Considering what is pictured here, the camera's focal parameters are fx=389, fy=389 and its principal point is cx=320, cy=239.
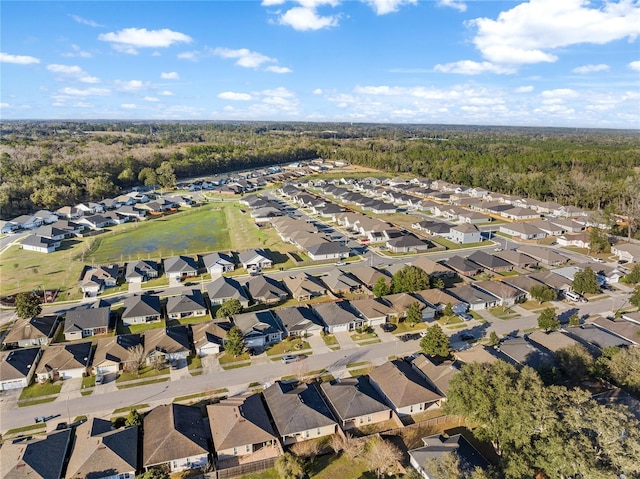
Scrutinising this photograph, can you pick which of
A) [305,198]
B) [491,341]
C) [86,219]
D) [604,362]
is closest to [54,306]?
[86,219]

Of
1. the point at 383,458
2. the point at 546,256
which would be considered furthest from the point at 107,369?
the point at 546,256

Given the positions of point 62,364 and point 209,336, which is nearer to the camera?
point 62,364

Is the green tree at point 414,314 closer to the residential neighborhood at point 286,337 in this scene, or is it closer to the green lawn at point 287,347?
the residential neighborhood at point 286,337

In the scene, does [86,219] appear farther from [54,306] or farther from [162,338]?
[162,338]

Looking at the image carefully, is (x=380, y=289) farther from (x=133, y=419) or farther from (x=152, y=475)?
(x=152, y=475)

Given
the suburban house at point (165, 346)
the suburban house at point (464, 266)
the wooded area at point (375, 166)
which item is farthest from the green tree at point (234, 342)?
the wooded area at point (375, 166)
